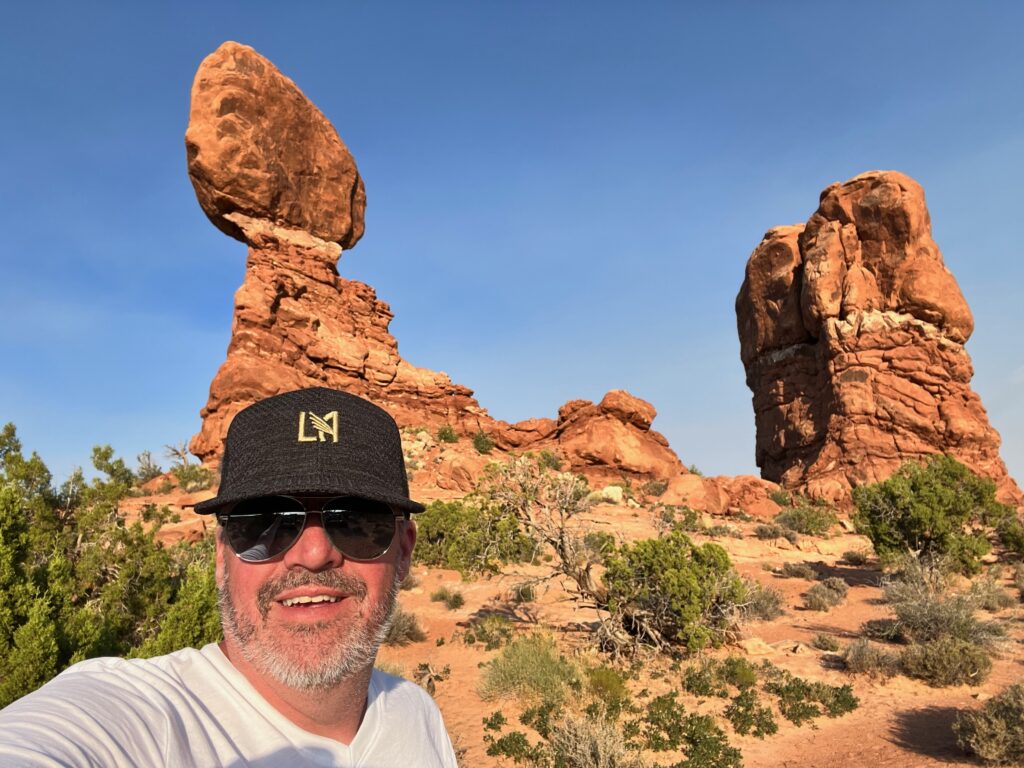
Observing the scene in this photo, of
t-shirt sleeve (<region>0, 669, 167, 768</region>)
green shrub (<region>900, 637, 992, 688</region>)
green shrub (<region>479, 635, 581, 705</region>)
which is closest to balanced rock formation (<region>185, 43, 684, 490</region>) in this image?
green shrub (<region>479, 635, 581, 705</region>)

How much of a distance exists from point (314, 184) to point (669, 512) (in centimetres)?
3273

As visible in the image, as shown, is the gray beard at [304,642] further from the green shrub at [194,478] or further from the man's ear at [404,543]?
the green shrub at [194,478]

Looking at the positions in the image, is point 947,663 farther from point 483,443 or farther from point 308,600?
point 483,443

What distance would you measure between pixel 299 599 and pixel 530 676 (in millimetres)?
8549

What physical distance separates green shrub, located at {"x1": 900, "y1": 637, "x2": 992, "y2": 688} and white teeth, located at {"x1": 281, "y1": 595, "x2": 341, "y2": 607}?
10999 millimetres

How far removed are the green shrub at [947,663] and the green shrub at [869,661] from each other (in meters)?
0.22

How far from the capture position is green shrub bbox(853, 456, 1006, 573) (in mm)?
15359

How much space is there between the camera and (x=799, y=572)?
17.5 meters

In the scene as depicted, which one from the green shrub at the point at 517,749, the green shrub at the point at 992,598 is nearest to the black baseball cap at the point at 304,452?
the green shrub at the point at 517,749

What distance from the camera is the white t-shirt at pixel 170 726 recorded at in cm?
93

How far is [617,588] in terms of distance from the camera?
10.7 metres

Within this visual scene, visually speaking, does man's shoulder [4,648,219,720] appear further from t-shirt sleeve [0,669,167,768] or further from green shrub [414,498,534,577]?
green shrub [414,498,534,577]

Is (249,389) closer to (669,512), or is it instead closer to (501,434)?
(501,434)

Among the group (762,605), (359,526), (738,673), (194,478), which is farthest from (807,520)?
(194,478)
